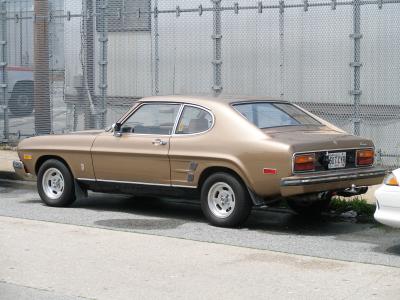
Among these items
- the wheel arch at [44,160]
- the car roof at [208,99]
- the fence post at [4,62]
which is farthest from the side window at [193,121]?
the fence post at [4,62]

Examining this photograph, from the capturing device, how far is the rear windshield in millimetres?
8883

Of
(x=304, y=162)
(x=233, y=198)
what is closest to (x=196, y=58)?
(x=233, y=198)

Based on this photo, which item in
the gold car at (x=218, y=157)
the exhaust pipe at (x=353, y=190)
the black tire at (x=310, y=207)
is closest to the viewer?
the gold car at (x=218, y=157)

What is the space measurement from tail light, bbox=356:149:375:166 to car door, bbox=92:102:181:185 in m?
2.23

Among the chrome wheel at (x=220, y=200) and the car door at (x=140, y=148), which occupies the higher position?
the car door at (x=140, y=148)

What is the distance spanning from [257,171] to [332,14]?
474 cm

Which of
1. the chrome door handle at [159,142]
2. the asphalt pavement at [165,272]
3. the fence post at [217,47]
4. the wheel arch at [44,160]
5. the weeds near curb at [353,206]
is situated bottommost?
the asphalt pavement at [165,272]

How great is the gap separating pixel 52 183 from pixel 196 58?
432 cm

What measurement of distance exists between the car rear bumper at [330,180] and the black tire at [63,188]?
330 cm

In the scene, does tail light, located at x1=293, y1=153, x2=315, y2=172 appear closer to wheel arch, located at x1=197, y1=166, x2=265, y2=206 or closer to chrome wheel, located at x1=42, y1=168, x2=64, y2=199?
wheel arch, located at x1=197, y1=166, x2=265, y2=206

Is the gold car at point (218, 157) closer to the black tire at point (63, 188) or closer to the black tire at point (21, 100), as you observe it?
the black tire at point (63, 188)

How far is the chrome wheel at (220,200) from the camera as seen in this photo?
866 cm

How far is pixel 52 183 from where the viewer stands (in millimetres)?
10336

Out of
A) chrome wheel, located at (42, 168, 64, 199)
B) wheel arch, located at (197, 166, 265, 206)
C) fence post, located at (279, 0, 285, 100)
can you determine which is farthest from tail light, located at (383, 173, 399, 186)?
fence post, located at (279, 0, 285, 100)
